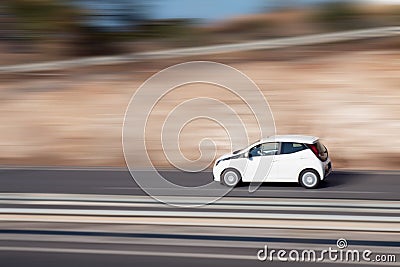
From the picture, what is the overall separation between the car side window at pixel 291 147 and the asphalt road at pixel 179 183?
2.65ft

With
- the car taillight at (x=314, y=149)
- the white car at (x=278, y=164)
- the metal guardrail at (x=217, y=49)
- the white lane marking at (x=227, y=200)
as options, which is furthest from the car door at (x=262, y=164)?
the metal guardrail at (x=217, y=49)

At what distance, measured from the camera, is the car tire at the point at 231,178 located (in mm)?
15737

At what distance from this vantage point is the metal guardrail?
29.5 metres

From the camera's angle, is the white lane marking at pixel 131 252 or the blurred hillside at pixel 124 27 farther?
the blurred hillside at pixel 124 27

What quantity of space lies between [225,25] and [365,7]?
7568mm

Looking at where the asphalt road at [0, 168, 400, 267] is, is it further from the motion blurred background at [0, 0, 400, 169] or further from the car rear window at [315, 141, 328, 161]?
the motion blurred background at [0, 0, 400, 169]

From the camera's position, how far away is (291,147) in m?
15.9

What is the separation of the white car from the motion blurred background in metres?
5.99

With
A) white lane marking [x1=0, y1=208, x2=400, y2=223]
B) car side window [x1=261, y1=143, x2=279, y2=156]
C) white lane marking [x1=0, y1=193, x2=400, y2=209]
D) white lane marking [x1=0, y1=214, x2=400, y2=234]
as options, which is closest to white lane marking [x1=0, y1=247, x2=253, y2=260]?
white lane marking [x1=0, y1=214, x2=400, y2=234]

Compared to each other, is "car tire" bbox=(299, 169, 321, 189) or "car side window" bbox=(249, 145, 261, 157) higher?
"car side window" bbox=(249, 145, 261, 157)

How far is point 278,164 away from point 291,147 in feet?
1.77

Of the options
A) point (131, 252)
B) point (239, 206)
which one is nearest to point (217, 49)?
point (239, 206)

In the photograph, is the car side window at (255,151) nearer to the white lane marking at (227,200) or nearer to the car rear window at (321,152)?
the car rear window at (321,152)

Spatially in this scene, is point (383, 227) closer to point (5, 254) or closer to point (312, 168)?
point (312, 168)
